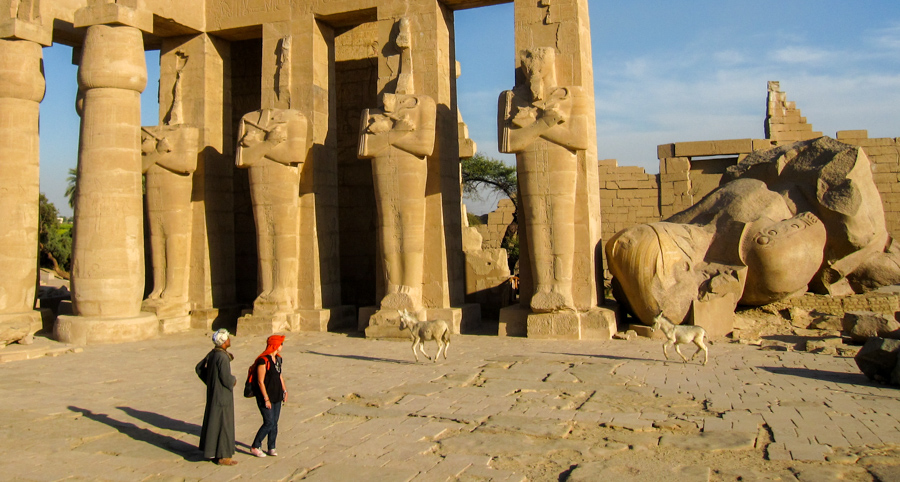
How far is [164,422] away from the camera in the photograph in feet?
18.1

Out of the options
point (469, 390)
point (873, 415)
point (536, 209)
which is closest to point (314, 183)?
point (536, 209)

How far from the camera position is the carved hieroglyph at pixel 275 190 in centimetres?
1064

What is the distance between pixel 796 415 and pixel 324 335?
6660 millimetres

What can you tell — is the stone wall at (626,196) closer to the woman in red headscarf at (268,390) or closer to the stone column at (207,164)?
the stone column at (207,164)

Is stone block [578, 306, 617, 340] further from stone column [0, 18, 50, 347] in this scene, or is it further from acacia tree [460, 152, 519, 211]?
acacia tree [460, 152, 519, 211]

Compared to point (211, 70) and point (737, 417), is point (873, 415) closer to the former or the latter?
point (737, 417)

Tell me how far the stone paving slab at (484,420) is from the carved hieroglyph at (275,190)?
2765 mm

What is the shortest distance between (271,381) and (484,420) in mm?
1582

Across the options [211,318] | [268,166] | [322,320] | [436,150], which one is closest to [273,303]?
[322,320]

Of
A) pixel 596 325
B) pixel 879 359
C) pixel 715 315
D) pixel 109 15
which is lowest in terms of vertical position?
pixel 879 359

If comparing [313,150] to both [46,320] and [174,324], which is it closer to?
[174,324]

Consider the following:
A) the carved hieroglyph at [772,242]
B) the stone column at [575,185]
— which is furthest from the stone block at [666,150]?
the stone column at [575,185]

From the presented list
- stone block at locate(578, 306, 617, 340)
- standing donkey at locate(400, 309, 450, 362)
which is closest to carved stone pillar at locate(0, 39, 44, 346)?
standing donkey at locate(400, 309, 450, 362)

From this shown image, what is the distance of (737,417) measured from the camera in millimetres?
5211
